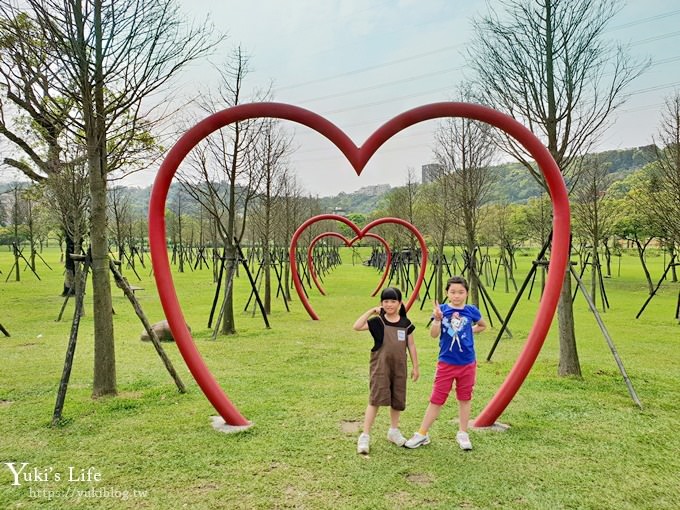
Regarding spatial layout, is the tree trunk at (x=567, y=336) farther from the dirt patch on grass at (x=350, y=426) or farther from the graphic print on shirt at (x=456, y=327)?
the dirt patch on grass at (x=350, y=426)

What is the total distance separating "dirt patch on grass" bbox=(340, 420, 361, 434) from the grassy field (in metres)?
0.02

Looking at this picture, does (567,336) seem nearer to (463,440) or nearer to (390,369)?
(463,440)

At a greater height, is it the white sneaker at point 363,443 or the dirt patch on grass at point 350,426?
the white sneaker at point 363,443

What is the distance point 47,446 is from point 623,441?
588 cm

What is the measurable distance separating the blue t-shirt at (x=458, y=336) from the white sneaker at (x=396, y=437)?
0.89 metres

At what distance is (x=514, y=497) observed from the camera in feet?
11.9

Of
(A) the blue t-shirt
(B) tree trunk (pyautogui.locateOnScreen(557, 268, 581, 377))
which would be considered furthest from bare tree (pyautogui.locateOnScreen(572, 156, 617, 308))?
(A) the blue t-shirt

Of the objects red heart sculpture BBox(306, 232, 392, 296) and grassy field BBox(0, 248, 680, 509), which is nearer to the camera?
grassy field BBox(0, 248, 680, 509)

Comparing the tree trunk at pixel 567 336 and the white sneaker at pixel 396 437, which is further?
the tree trunk at pixel 567 336

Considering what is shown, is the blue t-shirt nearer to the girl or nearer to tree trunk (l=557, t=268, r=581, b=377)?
the girl

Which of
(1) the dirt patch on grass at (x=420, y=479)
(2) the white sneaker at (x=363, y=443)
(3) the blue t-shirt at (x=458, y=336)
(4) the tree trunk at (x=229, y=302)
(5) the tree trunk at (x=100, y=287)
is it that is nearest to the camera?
(1) the dirt patch on grass at (x=420, y=479)

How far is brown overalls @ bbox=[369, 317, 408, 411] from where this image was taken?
4.45 meters

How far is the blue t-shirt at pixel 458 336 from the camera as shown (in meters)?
4.51

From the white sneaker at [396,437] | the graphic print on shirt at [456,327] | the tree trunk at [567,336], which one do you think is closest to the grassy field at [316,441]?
the white sneaker at [396,437]
